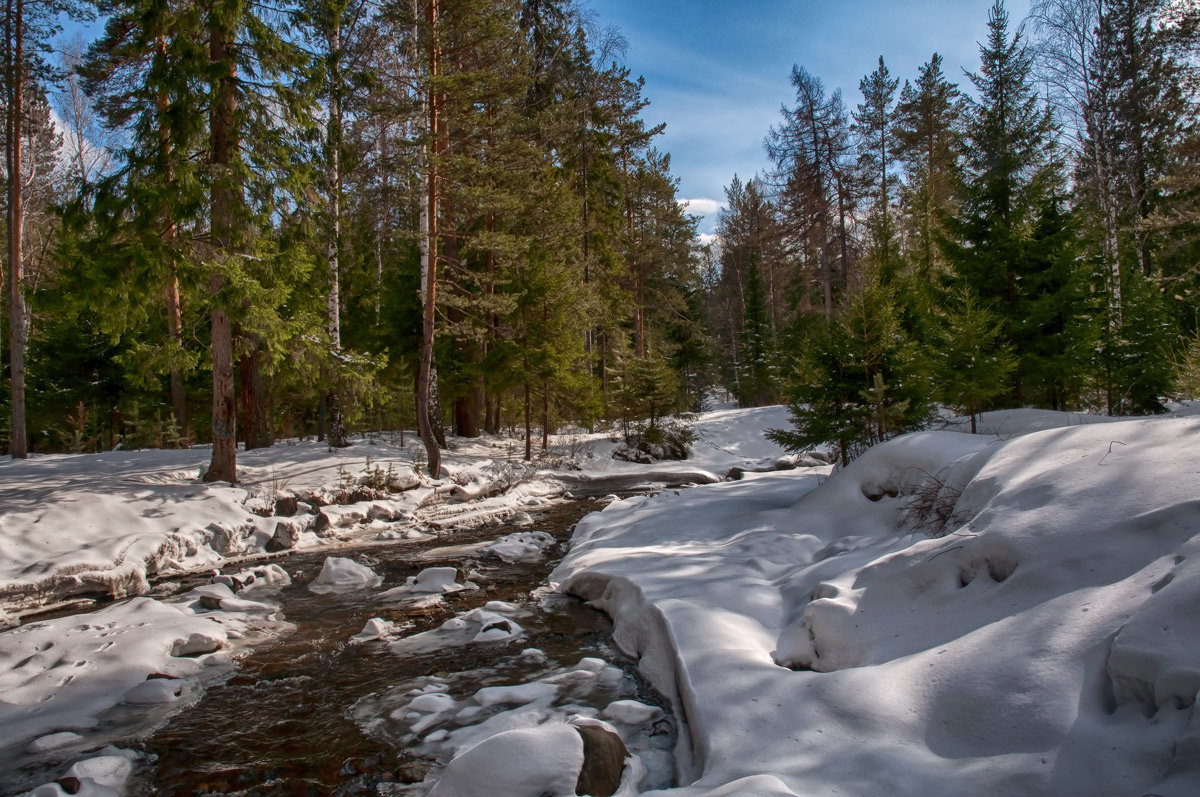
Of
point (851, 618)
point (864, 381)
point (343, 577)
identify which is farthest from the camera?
point (864, 381)

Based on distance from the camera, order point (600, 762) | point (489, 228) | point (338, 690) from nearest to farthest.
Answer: point (600, 762)
point (338, 690)
point (489, 228)

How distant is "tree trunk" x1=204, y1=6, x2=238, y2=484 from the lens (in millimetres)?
10000

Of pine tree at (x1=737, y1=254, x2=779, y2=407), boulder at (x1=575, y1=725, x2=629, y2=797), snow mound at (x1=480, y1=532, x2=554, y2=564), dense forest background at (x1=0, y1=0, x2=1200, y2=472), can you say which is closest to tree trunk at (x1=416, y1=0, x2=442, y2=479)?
dense forest background at (x1=0, y1=0, x2=1200, y2=472)

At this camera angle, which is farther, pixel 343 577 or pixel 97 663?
pixel 343 577

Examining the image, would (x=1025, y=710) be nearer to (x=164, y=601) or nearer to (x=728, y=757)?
(x=728, y=757)

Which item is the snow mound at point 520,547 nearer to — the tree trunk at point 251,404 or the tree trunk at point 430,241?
the tree trunk at point 430,241

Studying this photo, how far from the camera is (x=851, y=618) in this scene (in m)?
4.43

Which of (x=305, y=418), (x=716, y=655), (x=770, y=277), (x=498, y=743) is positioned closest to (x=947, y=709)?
(x=716, y=655)

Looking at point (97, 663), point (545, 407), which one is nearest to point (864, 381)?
point (97, 663)

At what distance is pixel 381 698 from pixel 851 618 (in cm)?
343

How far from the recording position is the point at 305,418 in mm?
29188

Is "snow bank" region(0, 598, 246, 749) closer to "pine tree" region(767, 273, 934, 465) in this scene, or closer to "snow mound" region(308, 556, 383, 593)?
"snow mound" region(308, 556, 383, 593)

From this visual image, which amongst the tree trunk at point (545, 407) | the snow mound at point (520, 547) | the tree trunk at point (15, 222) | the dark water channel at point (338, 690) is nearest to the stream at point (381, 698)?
the dark water channel at point (338, 690)

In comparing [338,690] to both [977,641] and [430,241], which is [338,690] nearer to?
[977,641]
